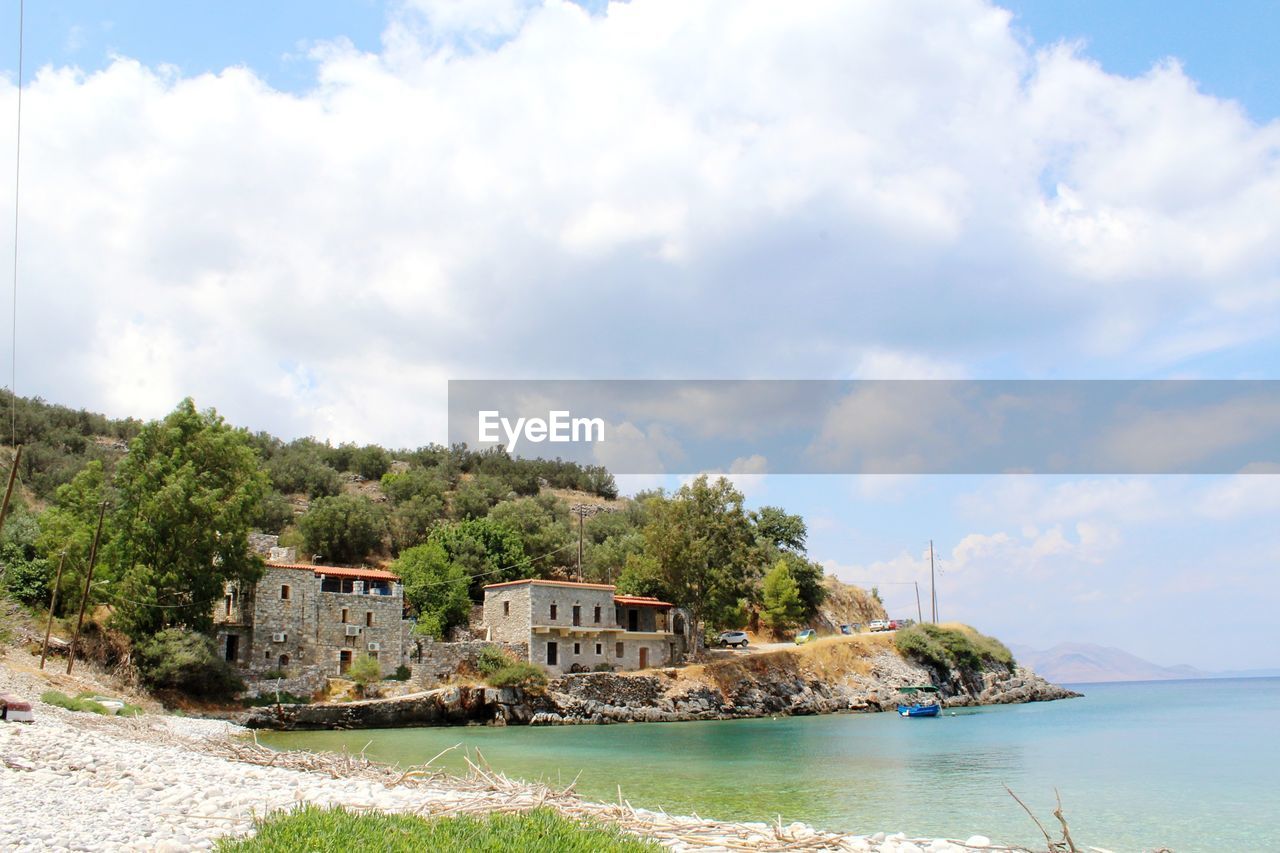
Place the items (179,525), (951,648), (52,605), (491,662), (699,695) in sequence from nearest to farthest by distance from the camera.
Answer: (52,605) < (179,525) < (491,662) < (699,695) < (951,648)

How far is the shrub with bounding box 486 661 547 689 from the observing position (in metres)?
40.1

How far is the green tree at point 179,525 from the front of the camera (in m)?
34.7

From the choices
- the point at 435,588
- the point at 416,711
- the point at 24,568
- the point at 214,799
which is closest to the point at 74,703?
the point at 416,711

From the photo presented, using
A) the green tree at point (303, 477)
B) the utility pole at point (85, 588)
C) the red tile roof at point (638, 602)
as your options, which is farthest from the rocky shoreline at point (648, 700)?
the green tree at point (303, 477)

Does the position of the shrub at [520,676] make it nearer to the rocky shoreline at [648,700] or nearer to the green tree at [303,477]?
the rocky shoreline at [648,700]

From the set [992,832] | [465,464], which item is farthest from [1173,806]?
[465,464]

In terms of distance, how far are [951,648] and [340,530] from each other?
38474 mm

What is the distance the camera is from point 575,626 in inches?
1804

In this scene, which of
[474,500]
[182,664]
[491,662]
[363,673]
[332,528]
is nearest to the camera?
[182,664]

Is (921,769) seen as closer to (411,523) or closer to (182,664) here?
(182,664)

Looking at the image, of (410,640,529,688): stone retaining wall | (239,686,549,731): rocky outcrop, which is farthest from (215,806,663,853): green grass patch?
(410,640,529,688): stone retaining wall

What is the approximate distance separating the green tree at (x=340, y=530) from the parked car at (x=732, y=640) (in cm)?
2260

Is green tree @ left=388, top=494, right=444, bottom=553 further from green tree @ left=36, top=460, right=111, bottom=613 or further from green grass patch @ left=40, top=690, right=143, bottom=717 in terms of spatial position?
green grass patch @ left=40, top=690, right=143, bottom=717

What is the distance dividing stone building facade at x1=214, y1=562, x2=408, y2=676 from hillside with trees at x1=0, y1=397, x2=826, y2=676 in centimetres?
203
